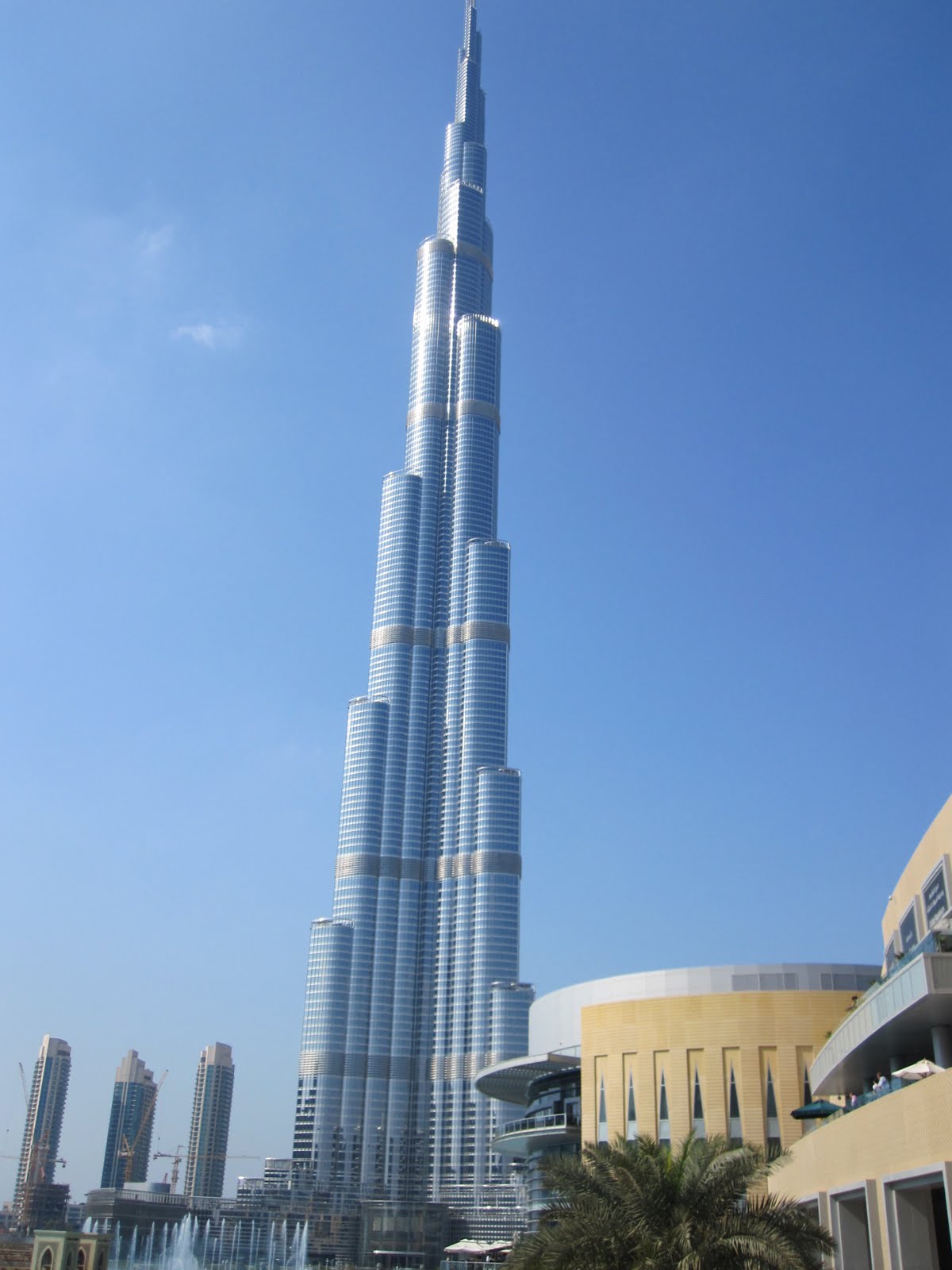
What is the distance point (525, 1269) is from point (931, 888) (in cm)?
2136

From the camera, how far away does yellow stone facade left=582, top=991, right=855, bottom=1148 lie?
74938mm

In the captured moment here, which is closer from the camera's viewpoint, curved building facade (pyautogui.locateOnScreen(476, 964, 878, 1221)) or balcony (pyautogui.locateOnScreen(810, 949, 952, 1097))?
balcony (pyautogui.locateOnScreen(810, 949, 952, 1097))

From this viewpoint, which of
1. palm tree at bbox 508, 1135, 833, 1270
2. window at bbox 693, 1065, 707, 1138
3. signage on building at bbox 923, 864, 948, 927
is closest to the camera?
palm tree at bbox 508, 1135, 833, 1270

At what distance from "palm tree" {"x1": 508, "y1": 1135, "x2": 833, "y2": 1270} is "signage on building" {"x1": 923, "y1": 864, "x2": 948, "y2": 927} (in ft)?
43.0

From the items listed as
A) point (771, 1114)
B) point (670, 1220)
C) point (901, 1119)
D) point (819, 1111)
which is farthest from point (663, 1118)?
point (901, 1119)

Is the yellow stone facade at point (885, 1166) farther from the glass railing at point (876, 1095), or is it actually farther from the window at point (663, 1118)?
the window at point (663, 1118)

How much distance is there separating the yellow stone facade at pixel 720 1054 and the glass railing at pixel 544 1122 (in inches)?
584

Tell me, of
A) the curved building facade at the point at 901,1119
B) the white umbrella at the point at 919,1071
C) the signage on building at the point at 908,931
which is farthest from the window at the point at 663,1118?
the white umbrella at the point at 919,1071

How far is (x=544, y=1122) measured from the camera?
96.7 metres

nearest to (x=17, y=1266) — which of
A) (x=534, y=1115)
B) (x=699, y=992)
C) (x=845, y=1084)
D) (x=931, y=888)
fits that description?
(x=534, y=1115)

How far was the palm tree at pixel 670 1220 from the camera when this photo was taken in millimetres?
35031

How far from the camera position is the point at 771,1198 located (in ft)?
125

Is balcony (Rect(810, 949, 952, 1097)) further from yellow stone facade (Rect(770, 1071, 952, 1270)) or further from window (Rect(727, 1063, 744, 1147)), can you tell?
window (Rect(727, 1063, 744, 1147))

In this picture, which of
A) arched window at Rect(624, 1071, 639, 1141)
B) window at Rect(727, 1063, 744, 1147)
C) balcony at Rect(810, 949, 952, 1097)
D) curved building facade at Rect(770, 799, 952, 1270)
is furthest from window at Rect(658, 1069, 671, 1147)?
curved building facade at Rect(770, 799, 952, 1270)
